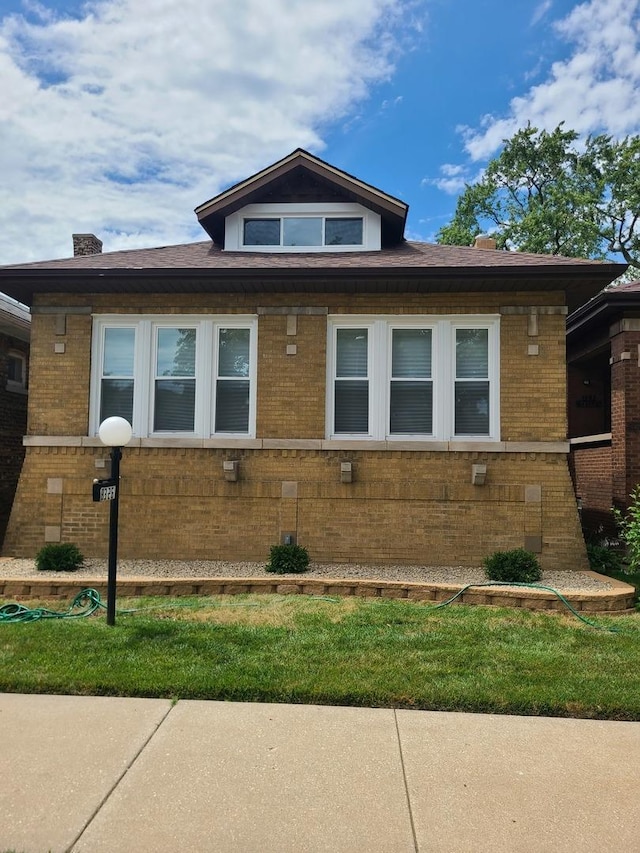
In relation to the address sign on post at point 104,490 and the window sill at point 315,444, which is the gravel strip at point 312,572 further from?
the address sign on post at point 104,490

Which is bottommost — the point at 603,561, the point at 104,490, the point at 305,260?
the point at 603,561

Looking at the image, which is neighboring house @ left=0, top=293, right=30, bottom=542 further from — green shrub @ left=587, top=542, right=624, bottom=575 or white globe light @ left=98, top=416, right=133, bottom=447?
green shrub @ left=587, top=542, right=624, bottom=575

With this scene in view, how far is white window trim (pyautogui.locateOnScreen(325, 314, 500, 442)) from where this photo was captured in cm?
869

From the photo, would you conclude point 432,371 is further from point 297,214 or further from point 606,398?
point 606,398

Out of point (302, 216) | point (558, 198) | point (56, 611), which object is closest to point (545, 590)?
point (56, 611)

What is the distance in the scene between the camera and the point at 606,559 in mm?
8586

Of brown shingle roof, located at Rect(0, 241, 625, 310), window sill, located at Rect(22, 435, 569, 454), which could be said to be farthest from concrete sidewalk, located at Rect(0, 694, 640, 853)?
brown shingle roof, located at Rect(0, 241, 625, 310)

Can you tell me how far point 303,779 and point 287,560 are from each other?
465cm

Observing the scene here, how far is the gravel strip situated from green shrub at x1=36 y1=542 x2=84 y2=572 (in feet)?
0.40

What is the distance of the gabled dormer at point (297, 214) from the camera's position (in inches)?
392

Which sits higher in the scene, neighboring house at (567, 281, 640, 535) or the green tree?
the green tree

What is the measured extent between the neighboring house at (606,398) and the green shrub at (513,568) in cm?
283

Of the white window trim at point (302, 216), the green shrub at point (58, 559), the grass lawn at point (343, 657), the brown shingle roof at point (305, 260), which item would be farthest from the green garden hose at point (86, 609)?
the white window trim at point (302, 216)

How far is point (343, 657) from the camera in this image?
4.98 m
